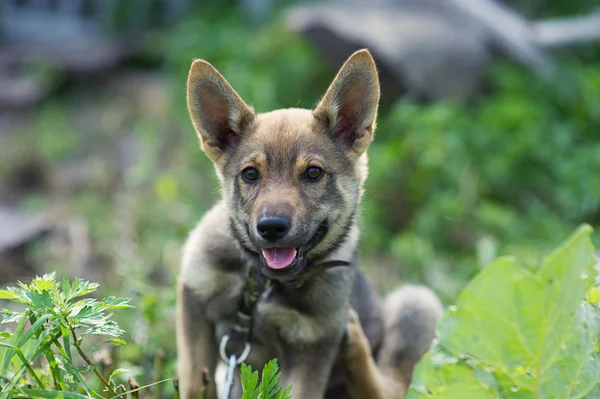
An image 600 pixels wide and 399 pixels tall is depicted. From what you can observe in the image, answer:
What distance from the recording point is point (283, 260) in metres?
3.30

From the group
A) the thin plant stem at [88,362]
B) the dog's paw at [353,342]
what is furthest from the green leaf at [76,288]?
the dog's paw at [353,342]

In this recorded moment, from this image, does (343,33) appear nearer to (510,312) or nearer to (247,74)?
(247,74)

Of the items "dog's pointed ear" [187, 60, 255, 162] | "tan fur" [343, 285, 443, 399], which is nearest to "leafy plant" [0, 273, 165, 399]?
"dog's pointed ear" [187, 60, 255, 162]

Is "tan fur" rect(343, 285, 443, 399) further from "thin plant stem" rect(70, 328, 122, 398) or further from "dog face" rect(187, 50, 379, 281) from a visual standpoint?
"thin plant stem" rect(70, 328, 122, 398)

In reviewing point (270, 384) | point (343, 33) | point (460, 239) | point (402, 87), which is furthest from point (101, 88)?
point (270, 384)

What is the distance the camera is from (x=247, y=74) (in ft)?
32.0

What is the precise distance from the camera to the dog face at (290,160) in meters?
3.30

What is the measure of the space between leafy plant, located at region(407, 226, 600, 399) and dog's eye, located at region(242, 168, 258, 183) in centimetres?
126

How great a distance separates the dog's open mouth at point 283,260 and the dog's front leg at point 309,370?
434mm

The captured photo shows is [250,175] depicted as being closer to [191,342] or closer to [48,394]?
[191,342]

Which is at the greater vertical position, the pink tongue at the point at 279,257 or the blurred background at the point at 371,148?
the pink tongue at the point at 279,257

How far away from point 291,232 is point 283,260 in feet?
0.50

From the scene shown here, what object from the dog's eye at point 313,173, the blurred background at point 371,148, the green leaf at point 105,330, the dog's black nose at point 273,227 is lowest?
the blurred background at point 371,148

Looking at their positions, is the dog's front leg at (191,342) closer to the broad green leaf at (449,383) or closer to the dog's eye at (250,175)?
the dog's eye at (250,175)
